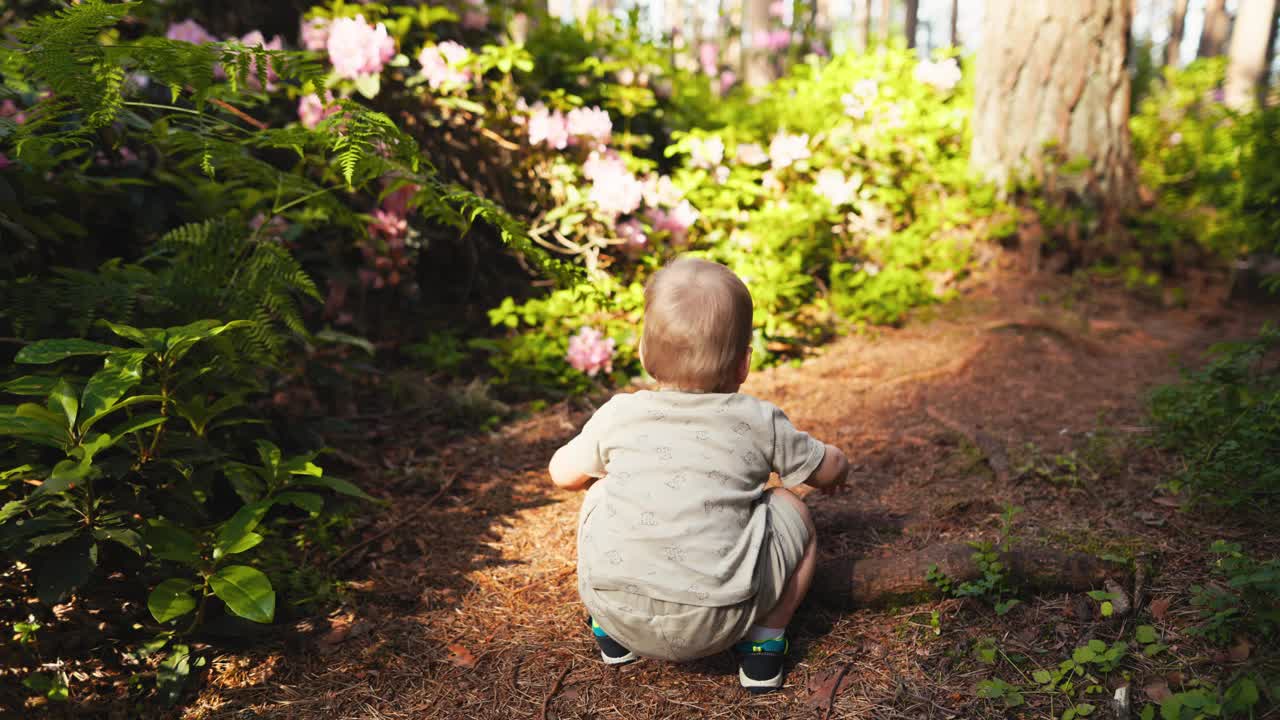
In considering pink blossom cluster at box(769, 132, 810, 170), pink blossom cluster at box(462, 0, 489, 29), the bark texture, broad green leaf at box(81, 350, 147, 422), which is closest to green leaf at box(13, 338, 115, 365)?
broad green leaf at box(81, 350, 147, 422)

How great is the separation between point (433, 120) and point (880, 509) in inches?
126

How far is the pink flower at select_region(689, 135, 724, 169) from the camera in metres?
4.55

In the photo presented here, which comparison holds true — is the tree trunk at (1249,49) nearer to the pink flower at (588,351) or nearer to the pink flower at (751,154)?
the pink flower at (751,154)

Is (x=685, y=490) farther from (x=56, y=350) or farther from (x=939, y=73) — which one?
(x=939, y=73)

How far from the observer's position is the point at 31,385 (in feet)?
5.57

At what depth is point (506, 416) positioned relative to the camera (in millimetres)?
3746

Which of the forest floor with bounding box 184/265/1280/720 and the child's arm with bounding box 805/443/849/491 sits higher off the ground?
the child's arm with bounding box 805/443/849/491

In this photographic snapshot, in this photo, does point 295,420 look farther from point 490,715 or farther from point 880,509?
point 880,509

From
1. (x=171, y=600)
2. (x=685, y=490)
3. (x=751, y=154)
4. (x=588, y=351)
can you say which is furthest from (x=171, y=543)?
(x=751, y=154)

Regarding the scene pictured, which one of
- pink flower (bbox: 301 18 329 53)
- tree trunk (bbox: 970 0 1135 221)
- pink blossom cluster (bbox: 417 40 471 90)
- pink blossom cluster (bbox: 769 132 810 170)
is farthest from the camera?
tree trunk (bbox: 970 0 1135 221)

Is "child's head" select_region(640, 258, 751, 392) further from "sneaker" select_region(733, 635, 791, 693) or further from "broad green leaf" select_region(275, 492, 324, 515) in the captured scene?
"broad green leaf" select_region(275, 492, 324, 515)

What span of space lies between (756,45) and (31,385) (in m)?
8.30

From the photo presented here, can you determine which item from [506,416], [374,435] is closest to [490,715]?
[374,435]

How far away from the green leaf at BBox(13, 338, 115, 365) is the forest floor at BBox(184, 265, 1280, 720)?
2.77 ft
